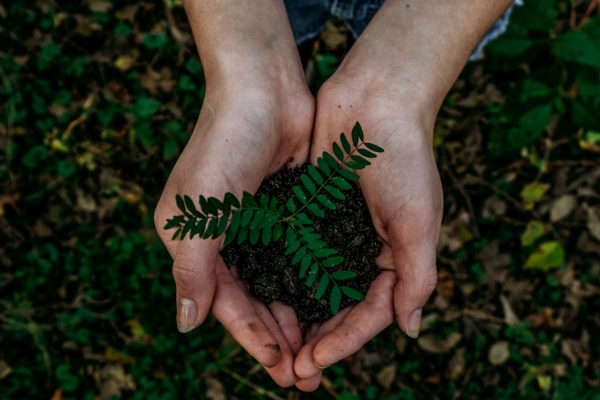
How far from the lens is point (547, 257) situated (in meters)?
3.82

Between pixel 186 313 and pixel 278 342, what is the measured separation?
1.76 feet

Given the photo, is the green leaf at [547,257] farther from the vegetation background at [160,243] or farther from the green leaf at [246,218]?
the green leaf at [246,218]

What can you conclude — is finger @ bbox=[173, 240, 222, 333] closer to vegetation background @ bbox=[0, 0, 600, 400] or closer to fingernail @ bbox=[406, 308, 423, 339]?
fingernail @ bbox=[406, 308, 423, 339]

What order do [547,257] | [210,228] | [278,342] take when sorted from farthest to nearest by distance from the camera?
[547,257]
[278,342]
[210,228]

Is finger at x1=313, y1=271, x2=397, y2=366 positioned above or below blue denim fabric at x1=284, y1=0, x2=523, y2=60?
below

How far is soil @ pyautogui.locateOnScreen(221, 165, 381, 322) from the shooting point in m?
2.46

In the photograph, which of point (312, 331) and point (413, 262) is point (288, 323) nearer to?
point (312, 331)

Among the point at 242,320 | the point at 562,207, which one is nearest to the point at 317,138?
the point at 242,320

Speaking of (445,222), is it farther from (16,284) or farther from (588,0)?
(16,284)

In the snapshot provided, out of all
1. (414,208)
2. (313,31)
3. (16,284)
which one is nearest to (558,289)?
(414,208)

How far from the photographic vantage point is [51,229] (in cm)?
→ 385

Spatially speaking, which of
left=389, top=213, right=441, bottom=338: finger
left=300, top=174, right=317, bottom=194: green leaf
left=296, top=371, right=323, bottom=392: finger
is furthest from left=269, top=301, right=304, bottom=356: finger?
left=300, top=174, right=317, bottom=194: green leaf

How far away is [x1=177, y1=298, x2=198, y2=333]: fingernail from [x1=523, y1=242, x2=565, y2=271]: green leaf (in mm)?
3006

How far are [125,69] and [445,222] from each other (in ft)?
10.7
